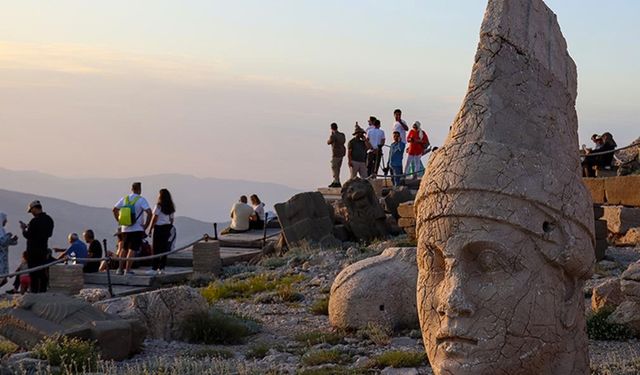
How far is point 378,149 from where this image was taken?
87.4 feet

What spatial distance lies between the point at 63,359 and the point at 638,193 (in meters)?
13.6

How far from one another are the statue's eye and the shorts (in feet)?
40.6

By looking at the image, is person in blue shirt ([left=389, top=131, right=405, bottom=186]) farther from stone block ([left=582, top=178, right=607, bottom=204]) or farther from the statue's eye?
the statue's eye

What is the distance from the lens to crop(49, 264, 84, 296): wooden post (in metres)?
18.4

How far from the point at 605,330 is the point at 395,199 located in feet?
39.8

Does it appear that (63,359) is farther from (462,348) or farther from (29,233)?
(29,233)

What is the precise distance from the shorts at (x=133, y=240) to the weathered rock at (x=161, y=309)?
4.33 metres

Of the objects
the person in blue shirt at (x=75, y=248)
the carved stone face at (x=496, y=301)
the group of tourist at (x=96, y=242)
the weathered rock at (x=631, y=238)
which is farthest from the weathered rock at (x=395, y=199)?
the carved stone face at (x=496, y=301)

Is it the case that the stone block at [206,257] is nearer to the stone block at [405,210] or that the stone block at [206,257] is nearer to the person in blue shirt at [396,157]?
the stone block at [405,210]

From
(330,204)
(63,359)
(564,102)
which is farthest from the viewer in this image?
(330,204)

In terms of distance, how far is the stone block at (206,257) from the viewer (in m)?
21.2

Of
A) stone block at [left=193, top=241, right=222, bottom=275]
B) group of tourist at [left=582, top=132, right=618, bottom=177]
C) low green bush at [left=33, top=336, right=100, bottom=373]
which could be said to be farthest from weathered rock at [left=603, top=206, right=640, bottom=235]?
low green bush at [left=33, top=336, right=100, bottom=373]

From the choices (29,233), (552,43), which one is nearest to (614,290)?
(552,43)

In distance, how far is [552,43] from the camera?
24.0ft
